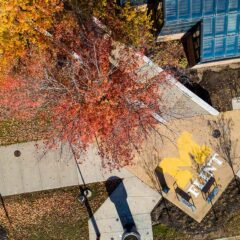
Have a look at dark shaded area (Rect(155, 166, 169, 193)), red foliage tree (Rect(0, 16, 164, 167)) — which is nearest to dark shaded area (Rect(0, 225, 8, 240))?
red foliage tree (Rect(0, 16, 164, 167))

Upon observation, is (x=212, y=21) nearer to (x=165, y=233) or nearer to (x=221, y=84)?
(x=221, y=84)

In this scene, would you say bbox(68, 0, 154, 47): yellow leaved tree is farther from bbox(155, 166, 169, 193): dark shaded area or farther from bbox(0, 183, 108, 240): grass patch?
bbox(0, 183, 108, 240): grass patch

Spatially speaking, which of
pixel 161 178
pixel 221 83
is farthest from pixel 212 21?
pixel 161 178

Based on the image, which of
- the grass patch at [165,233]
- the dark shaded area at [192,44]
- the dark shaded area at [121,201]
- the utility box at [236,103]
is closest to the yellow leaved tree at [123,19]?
the dark shaded area at [192,44]

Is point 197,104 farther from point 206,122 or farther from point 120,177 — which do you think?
point 120,177

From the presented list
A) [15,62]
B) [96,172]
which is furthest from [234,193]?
[15,62]

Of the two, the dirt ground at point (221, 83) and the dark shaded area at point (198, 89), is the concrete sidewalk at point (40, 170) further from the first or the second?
the dirt ground at point (221, 83)

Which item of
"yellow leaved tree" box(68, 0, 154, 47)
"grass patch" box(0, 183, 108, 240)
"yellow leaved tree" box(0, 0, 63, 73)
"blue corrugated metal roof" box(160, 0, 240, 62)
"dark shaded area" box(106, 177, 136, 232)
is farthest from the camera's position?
"grass patch" box(0, 183, 108, 240)
